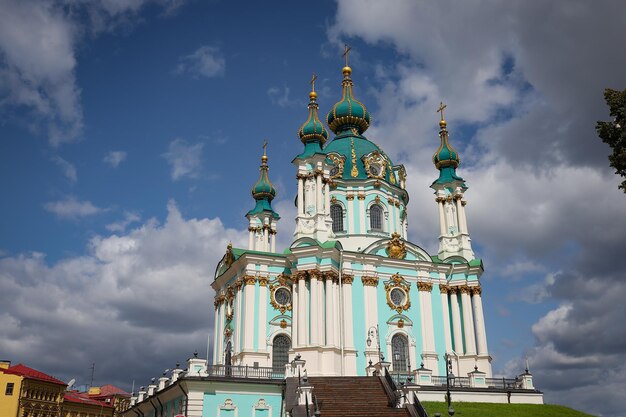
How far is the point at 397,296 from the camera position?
37344 mm

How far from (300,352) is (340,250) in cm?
628

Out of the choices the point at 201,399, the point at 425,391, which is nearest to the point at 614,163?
the point at 425,391

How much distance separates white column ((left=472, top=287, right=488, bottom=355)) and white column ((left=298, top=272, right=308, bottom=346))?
1155cm

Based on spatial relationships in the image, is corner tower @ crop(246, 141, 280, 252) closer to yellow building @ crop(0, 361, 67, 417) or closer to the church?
the church

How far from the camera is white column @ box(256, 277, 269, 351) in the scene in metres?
35.1

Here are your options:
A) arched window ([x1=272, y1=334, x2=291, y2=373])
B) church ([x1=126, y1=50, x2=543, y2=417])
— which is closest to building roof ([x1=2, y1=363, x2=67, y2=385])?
church ([x1=126, y1=50, x2=543, y2=417])

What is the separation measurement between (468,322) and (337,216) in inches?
412

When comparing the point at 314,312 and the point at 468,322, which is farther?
the point at 468,322

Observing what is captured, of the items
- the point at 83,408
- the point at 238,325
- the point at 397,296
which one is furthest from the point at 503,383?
the point at 83,408

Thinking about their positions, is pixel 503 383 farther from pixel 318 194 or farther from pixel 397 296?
pixel 318 194

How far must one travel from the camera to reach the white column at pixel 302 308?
33.2 metres

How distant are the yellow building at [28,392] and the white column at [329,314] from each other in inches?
1364

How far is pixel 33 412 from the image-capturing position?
184 feet

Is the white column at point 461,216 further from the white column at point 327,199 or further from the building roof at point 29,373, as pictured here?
the building roof at point 29,373
